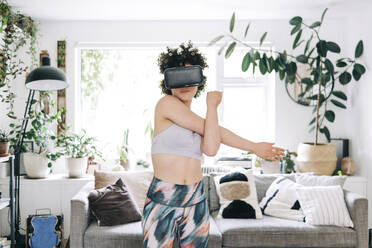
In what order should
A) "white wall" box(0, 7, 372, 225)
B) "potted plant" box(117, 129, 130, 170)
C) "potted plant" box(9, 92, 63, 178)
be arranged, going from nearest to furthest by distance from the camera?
"potted plant" box(9, 92, 63, 178) < "potted plant" box(117, 129, 130, 170) < "white wall" box(0, 7, 372, 225)

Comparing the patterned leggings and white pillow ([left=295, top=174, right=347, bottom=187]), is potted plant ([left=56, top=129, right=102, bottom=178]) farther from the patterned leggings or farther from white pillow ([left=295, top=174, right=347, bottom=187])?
the patterned leggings

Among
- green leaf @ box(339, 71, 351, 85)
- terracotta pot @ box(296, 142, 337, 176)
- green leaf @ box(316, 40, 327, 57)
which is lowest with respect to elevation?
terracotta pot @ box(296, 142, 337, 176)

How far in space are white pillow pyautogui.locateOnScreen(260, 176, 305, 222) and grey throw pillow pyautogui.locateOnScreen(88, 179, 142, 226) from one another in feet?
3.35

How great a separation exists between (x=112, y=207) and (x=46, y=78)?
1.15 m

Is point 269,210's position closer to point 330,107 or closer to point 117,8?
point 330,107

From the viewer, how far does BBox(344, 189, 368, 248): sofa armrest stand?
2.62 meters

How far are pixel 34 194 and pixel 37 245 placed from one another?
2.07 feet

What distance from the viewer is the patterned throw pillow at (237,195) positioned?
2.87m

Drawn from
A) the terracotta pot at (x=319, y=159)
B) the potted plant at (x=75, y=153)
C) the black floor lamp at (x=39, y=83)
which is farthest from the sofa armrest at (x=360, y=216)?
the black floor lamp at (x=39, y=83)

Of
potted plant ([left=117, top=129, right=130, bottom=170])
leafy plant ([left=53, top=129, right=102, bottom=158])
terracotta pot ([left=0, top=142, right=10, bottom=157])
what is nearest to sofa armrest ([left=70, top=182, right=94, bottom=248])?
terracotta pot ([left=0, top=142, right=10, bottom=157])

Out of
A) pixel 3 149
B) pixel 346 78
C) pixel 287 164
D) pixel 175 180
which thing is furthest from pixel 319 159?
pixel 3 149

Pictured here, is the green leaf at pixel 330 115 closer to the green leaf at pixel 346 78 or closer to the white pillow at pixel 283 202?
the green leaf at pixel 346 78

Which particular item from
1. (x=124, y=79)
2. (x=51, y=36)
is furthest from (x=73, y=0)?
A: (x=124, y=79)

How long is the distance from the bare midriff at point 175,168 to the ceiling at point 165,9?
2.16 meters
